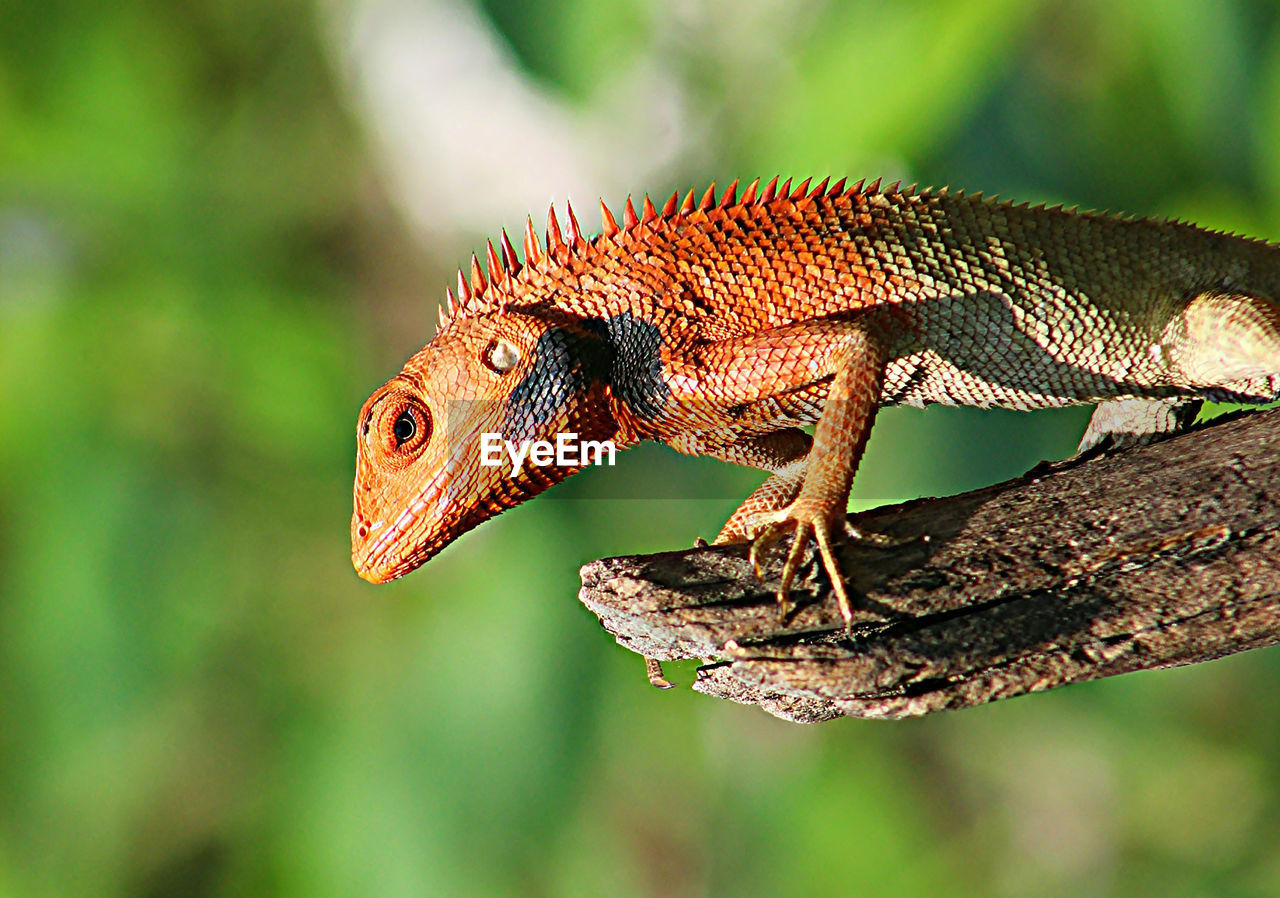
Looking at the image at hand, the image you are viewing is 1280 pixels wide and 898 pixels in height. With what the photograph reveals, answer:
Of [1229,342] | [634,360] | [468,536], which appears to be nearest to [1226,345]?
[1229,342]

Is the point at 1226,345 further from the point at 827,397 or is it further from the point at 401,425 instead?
the point at 401,425

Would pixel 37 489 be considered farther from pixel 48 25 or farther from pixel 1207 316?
pixel 1207 316

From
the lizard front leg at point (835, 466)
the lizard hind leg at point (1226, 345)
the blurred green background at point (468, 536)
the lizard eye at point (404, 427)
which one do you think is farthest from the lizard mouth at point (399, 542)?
the lizard hind leg at point (1226, 345)

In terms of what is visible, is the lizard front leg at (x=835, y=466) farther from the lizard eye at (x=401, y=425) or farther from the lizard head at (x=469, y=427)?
the lizard eye at (x=401, y=425)

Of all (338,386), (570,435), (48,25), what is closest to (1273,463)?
(570,435)

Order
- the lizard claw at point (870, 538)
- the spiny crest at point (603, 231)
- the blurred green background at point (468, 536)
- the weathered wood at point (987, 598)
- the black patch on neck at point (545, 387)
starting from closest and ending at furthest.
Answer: the weathered wood at point (987, 598)
the lizard claw at point (870, 538)
the black patch on neck at point (545, 387)
the spiny crest at point (603, 231)
the blurred green background at point (468, 536)

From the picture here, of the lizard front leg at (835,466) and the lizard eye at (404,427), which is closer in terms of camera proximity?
the lizard front leg at (835,466)
